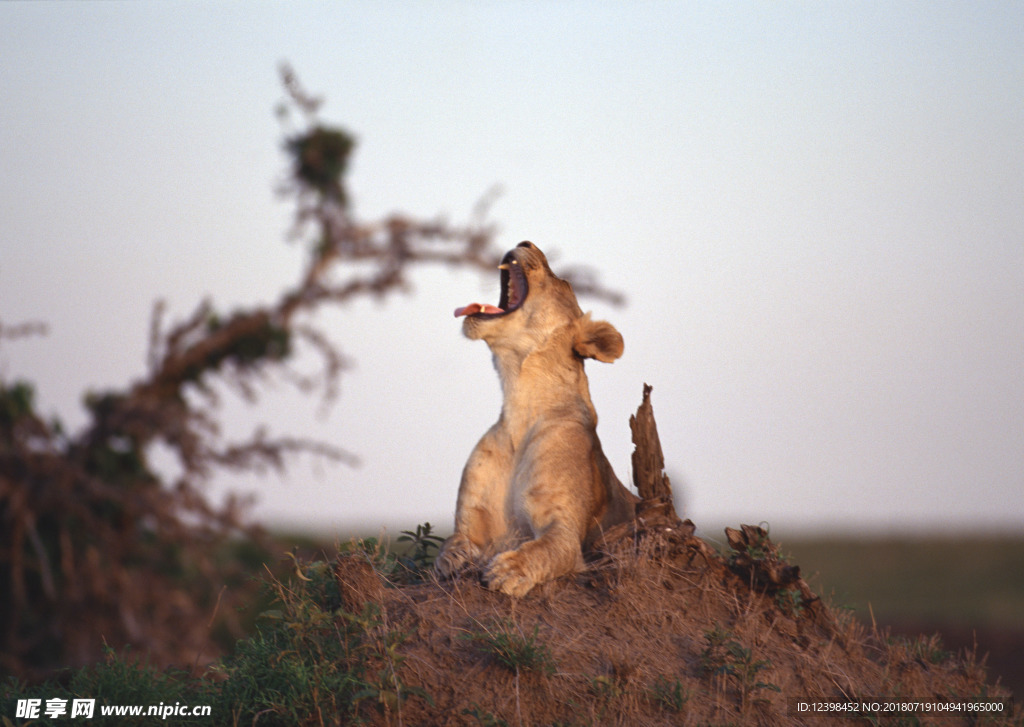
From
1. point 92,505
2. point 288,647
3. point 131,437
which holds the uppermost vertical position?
point 131,437

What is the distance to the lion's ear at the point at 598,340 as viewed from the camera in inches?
270

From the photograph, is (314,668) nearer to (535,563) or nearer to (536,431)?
(535,563)

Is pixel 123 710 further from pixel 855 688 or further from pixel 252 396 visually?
pixel 252 396

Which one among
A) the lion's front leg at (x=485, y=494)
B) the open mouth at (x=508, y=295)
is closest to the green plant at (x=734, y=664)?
the lion's front leg at (x=485, y=494)

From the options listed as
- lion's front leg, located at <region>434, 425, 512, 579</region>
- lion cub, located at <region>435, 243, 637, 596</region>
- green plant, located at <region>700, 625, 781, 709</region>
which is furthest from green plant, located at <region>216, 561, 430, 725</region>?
green plant, located at <region>700, 625, 781, 709</region>

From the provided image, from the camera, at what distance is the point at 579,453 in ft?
21.8

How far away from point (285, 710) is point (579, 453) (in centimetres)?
233

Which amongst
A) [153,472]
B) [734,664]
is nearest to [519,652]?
[734,664]

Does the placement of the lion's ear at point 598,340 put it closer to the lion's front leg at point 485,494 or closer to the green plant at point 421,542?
the lion's front leg at point 485,494

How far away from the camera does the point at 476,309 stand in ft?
22.3

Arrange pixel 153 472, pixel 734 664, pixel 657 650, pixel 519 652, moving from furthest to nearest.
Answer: pixel 153 472 < pixel 657 650 < pixel 734 664 < pixel 519 652

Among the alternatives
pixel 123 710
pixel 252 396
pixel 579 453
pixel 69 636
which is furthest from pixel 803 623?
pixel 69 636

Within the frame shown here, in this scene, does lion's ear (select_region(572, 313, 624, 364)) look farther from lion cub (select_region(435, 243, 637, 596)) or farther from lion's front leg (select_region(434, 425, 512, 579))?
lion's front leg (select_region(434, 425, 512, 579))

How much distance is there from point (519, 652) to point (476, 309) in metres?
2.28
